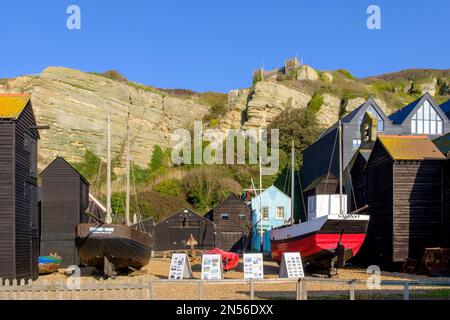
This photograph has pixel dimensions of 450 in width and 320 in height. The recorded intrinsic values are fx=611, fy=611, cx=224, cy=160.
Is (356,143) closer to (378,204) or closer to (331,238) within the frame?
(378,204)

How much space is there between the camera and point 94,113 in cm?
8075

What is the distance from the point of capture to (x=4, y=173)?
25953 mm

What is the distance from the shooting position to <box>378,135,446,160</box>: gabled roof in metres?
34.2

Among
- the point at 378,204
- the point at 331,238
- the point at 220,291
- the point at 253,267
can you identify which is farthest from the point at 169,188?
the point at 220,291

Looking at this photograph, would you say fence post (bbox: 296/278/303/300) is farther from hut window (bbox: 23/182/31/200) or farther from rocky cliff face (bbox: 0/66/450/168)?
rocky cliff face (bbox: 0/66/450/168)

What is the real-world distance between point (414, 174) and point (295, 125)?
48.8 metres

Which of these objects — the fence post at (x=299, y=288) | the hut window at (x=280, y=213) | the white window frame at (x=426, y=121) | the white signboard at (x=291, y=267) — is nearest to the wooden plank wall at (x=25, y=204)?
the white signboard at (x=291, y=267)

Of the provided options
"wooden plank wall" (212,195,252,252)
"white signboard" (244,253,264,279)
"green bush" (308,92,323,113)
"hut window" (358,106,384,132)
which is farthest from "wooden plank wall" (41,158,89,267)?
"green bush" (308,92,323,113)

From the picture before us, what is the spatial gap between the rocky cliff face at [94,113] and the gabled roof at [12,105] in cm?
4421

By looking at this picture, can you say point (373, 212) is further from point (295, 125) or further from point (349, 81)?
point (349, 81)

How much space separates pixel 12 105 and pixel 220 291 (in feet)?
41.8

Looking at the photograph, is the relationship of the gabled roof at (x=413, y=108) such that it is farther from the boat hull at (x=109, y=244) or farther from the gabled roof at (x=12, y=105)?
the gabled roof at (x=12, y=105)
